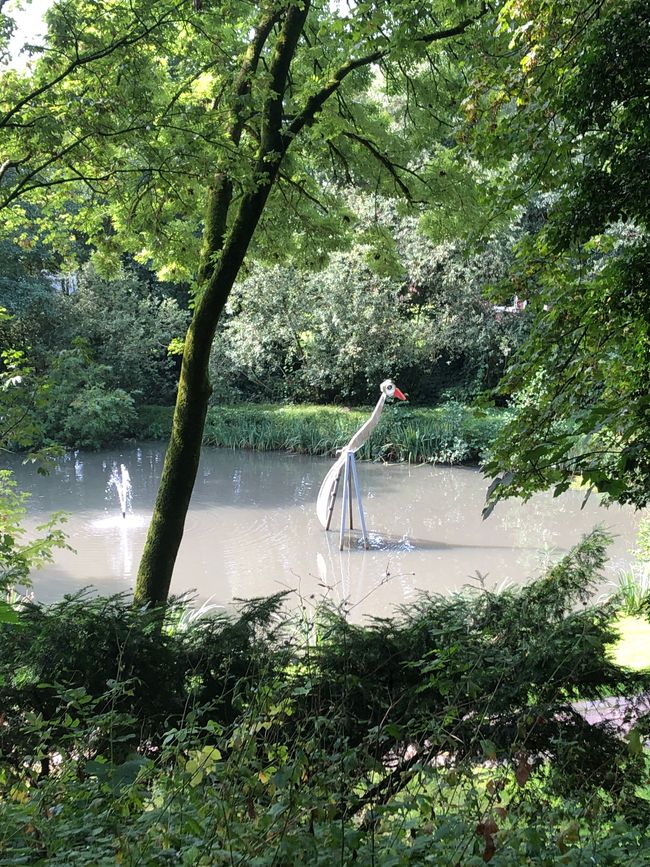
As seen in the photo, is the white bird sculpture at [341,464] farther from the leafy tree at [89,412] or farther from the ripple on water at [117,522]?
the leafy tree at [89,412]

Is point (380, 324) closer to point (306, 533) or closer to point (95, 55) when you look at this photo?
point (306, 533)

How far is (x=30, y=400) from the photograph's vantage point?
15.8 ft

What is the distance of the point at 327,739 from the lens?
2.64 metres

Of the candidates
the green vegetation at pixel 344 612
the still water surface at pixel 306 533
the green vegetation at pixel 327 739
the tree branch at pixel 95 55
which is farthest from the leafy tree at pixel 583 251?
the still water surface at pixel 306 533

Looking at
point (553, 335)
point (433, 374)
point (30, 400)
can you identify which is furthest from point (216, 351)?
point (553, 335)

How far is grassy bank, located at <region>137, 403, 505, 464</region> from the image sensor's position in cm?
1667

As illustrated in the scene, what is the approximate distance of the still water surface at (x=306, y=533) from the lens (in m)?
9.21

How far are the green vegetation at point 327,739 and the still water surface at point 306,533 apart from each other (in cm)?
364

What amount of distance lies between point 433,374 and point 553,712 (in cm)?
1774

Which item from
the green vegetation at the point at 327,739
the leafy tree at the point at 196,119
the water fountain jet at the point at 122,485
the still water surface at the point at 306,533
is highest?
the leafy tree at the point at 196,119

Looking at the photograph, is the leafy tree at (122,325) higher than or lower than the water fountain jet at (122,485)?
higher

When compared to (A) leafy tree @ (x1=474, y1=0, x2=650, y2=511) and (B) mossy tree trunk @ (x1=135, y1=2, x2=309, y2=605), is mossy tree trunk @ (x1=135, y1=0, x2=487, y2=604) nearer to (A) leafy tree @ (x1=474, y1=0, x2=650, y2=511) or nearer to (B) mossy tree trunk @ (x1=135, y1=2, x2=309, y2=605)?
(B) mossy tree trunk @ (x1=135, y1=2, x2=309, y2=605)

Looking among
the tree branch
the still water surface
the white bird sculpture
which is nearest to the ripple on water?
the still water surface

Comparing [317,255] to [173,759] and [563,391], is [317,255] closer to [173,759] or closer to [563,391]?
[563,391]
